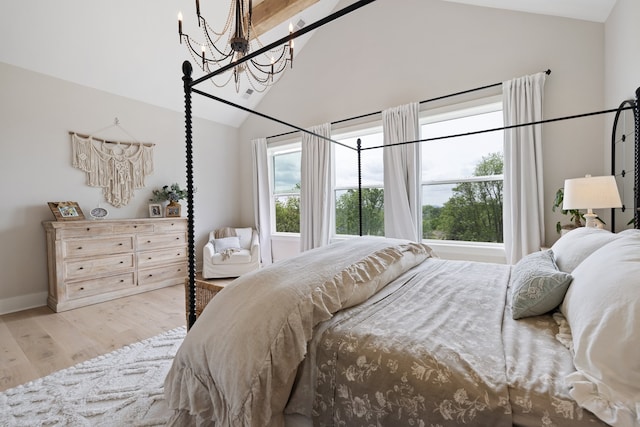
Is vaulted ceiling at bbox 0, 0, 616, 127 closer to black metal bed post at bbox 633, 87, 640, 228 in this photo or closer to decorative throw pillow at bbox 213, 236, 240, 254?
black metal bed post at bbox 633, 87, 640, 228

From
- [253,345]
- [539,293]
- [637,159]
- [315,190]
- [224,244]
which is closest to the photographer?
[253,345]

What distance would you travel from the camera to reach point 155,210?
4.28 m

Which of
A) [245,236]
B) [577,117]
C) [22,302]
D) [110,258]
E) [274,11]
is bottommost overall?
[22,302]

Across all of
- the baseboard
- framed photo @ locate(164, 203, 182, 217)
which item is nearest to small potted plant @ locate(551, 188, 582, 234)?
framed photo @ locate(164, 203, 182, 217)

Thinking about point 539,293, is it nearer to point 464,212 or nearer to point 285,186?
point 464,212

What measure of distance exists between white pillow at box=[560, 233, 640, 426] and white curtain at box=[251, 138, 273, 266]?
445 centimetres

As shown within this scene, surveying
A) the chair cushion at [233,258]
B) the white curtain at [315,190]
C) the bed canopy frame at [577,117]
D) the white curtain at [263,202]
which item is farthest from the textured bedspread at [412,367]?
the white curtain at [263,202]

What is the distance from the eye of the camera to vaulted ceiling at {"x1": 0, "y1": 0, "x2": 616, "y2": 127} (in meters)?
2.86

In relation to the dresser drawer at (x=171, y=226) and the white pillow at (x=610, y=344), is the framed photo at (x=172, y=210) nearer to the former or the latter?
the dresser drawer at (x=171, y=226)

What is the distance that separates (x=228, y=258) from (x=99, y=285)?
1.54 meters

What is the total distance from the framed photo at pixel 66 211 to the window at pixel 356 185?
3.36 meters

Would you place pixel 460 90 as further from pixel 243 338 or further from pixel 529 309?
pixel 243 338

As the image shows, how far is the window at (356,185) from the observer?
4.04 m

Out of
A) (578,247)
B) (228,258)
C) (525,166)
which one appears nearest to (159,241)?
(228,258)
